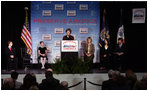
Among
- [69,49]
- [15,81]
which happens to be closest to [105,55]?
[69,49]

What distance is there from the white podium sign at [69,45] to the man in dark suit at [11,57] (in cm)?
209

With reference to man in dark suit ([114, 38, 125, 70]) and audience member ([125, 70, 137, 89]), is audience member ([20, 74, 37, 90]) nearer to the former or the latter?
audience member ([125, 70, 137, 89])

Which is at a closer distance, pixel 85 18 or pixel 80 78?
pixel 80 78

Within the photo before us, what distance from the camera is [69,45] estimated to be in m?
6.43

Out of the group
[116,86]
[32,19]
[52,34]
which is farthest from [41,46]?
[116,86]

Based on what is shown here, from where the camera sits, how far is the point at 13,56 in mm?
7227

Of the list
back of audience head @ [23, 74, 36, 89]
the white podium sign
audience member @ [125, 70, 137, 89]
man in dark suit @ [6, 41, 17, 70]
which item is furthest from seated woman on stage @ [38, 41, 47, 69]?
audience member @ [125, 70, 137, 89]

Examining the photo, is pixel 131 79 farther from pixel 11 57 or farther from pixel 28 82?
pixel 11 57

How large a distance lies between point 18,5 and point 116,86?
6309 millimetres

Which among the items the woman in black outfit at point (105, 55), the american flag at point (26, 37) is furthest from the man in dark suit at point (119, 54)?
the american flag at point (26, 37)

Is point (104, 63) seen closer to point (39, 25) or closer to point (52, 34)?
point (52, 34)

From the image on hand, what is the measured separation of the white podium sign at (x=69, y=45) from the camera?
643 centimetres

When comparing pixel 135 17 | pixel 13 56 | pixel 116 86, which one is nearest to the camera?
pixel 116 86

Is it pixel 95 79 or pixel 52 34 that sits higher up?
pixel 52 34
